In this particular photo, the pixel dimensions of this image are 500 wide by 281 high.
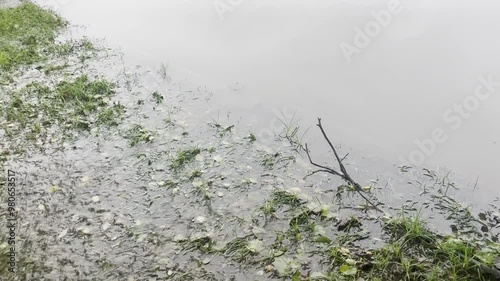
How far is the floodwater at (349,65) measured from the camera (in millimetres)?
6430

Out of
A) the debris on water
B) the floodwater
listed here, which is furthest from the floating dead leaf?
the debris on water

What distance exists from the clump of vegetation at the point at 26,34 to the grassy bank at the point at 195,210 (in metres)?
2.18

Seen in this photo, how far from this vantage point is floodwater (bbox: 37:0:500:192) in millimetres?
6430

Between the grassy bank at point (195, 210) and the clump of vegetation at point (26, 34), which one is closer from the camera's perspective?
the grassy bank at point (195, 210)

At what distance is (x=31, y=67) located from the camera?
8508 millimetres

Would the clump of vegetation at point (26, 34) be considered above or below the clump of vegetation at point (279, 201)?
above

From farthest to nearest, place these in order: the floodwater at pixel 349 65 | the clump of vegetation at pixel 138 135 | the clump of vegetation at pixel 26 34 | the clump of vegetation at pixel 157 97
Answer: the clump of vegetation at pixel 26 34 < the clump of vegetation at pixel 157 97 < the floodwater at pixel 349 65 < the clump of vegetation at pixel 138 135

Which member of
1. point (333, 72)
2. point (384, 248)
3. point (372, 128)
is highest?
point (333, 72)

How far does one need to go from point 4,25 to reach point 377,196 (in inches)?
411

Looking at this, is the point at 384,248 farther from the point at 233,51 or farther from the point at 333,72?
the point at 233,51

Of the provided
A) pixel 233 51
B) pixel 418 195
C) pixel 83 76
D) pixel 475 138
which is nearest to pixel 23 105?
pixel 83 76

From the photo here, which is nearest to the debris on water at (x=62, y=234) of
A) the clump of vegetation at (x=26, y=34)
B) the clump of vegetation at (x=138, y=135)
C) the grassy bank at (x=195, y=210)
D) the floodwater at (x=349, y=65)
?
the grassy bank at (x=195, y=210)

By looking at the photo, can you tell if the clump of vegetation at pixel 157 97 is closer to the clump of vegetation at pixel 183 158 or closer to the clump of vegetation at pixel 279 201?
the clump of vegetation at pixel 183 158

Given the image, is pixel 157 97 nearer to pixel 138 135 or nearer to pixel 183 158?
pixel 138 135
